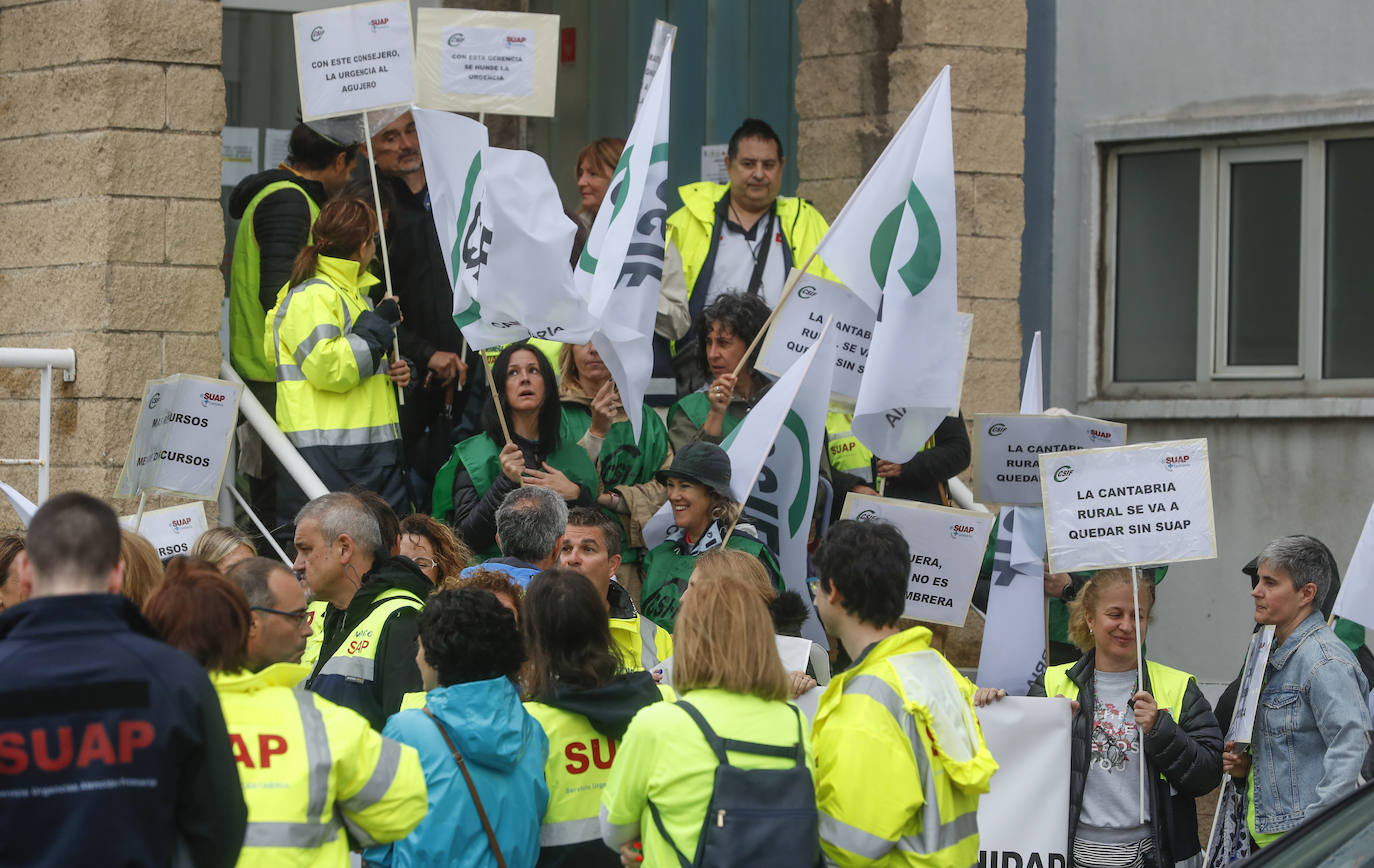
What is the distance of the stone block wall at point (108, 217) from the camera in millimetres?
8055

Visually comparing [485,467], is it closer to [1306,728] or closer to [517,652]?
[517,652]

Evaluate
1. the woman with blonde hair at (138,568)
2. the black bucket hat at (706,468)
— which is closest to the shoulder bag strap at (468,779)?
the woman with blonde hair at (138,568)

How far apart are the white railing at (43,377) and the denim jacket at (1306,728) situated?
5039 mm

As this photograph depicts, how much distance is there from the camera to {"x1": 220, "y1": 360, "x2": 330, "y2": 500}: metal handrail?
24.5ft

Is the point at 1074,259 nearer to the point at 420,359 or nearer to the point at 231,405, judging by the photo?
the point at 420,359

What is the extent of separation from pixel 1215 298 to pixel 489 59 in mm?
4621

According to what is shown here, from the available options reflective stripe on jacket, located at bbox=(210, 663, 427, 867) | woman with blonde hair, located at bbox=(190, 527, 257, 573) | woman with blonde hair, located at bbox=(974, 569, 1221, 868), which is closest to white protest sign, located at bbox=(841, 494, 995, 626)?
woman with blonde hair, located at bbox=(974, 569, 1221, 868)

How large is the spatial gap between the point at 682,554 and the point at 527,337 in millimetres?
1091

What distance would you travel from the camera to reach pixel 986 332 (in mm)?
9453

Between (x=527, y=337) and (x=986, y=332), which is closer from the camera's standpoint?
(x=527, y=337)

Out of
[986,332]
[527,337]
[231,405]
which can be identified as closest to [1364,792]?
[527,337]

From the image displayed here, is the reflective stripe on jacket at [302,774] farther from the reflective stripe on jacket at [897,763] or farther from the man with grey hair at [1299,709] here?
the man with grey hair at [1299,709]

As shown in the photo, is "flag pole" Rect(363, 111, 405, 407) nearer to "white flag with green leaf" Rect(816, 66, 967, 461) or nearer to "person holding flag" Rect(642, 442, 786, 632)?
"person holding flag" Rect(642, 442, 786, 632)

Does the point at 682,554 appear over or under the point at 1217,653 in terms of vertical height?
over
